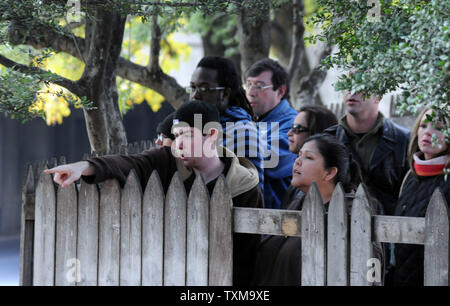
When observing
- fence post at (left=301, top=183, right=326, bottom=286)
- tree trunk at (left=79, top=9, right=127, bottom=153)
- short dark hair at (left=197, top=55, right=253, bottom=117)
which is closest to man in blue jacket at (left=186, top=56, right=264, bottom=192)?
short dark hair at (left=197, top=55, right=253, bottom=117)

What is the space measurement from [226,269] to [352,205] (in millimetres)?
773

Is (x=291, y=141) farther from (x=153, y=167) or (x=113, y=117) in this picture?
(x=113, y=117)

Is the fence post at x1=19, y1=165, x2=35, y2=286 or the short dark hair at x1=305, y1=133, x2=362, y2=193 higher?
the short dark hair at x1=305, y1=133, x2=362, y2=193

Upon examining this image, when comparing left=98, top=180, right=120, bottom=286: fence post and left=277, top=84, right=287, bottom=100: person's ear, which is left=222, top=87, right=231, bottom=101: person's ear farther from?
left=98, top=180, right=120, bottom=286: fence post

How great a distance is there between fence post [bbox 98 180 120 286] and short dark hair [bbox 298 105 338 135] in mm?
1703

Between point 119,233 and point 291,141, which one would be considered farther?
point 291,141

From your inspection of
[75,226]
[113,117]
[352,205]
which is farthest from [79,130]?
[352,205]

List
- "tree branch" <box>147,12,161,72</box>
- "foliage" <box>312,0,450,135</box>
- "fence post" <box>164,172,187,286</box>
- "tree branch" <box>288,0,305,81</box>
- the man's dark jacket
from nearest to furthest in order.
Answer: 1. "foliage" <box>312,0,450,135</box>
2. "fence post" <box>164,172,187,286</box>
3. the man's dark jacket
4. "tree branch" <box>147,12,161,72</box>
5. "tree branch" <box>288,0,305,81</box>

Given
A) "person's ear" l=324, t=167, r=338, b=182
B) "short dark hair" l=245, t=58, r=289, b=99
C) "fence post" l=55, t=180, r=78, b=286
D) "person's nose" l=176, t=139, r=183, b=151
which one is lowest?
"fence post" l=55, t=180, r=78, b=286

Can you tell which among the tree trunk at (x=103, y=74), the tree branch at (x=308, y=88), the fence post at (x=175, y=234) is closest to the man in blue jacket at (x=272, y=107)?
the tree trunk at (x=103, y=74)

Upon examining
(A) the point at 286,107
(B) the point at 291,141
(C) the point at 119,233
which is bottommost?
(C) the point at 119,233

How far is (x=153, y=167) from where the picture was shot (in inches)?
142

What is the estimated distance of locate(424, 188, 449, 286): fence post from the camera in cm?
270

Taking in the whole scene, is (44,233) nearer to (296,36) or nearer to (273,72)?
(273,72)
